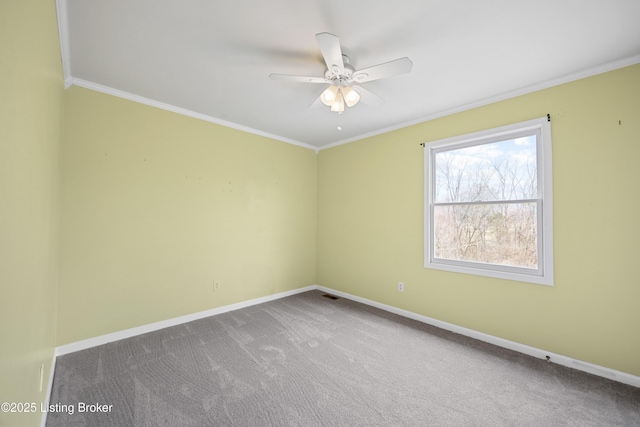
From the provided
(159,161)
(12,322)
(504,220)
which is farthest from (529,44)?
(159,161)

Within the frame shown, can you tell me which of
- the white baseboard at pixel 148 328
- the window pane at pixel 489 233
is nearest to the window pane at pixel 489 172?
the window pane at pixel 489 233

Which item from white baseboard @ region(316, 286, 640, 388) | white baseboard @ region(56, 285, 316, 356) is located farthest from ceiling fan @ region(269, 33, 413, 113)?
white baseboard @ region(56, 285, 316, 356)

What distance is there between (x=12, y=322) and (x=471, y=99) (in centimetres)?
371

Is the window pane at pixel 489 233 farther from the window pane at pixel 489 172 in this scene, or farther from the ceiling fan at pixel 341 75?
the ceiling fan at pixel 341 75

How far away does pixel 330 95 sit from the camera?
220 centimetres

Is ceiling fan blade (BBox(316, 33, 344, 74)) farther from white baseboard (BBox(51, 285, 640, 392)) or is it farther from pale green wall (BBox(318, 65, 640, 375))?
white baseboard (BBox(51, 285, 640, 392))

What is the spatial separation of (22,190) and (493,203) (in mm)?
3564

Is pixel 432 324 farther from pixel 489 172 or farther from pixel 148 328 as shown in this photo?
pixel 148 328

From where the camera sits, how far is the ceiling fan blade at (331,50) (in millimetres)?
1546

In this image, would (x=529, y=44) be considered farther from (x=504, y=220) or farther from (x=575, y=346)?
(x=575, y=346)

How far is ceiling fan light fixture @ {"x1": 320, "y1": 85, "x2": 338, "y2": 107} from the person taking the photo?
2178mm

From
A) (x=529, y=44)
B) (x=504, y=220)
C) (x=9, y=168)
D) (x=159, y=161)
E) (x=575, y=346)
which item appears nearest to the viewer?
(x=9, y=168)

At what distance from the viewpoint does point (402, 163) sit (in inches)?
139

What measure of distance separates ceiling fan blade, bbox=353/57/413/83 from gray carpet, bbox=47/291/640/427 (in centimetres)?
238
